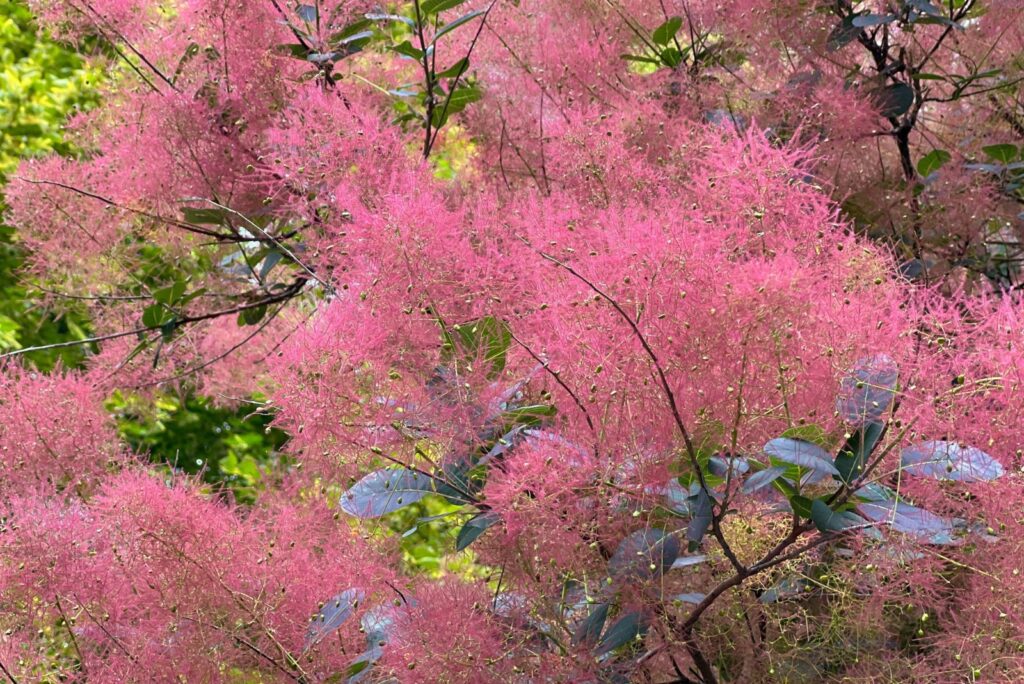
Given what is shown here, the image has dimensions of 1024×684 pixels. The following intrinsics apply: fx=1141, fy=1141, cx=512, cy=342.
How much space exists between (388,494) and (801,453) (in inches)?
23.9

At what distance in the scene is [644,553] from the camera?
4.40 feet

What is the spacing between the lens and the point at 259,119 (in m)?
2.15

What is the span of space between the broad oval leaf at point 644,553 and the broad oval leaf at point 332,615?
435 mm

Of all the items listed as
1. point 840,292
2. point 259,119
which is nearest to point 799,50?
point 840,292

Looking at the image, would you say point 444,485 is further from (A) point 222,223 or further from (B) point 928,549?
(A) point 222,223

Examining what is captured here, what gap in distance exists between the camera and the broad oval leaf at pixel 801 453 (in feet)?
3.99

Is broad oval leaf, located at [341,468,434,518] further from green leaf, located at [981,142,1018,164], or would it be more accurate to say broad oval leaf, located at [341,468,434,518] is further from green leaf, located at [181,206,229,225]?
green leaf, located at [981,142,1018,164]

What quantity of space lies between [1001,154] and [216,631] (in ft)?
4.97

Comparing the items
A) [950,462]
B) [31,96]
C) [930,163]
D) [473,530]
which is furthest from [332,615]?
[31,96]

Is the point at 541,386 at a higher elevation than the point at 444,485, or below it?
higher

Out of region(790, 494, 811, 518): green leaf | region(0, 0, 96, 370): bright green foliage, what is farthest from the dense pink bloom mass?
region(0, 0, 96, 370): bright green foliage

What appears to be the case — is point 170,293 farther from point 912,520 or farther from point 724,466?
point 912,520

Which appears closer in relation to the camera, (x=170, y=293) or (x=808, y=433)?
(x=808, y=433)

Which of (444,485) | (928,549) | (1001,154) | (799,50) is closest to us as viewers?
(928,549)
